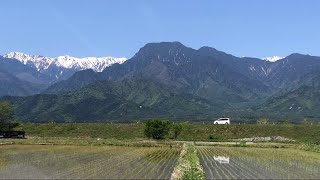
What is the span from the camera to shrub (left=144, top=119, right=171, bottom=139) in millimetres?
116125

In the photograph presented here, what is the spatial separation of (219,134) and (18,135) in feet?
187

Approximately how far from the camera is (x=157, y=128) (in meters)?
116

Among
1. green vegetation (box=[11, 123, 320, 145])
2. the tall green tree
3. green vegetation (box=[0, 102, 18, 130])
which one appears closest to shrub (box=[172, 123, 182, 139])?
green vegetation (box=[11, 123, 320, 145])

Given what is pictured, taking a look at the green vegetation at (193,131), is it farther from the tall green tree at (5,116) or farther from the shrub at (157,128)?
the shrub at (157,128)

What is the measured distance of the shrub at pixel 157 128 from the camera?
11612 centimetres

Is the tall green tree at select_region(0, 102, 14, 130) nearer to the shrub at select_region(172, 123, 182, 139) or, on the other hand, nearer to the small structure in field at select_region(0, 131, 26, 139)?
the small structure in field at select_region(0, 131, 26, 139)

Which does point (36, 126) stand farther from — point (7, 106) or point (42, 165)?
point (42, 165)

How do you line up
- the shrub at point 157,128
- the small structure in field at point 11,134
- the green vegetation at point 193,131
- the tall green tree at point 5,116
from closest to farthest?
the small structure in field at point 11,134
the shrub at point 157,128
the tall green tree at point 5,116
the green vegetation at point 193,131

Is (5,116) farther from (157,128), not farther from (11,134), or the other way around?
(157,128)

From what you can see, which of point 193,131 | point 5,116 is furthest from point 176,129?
point 5,116

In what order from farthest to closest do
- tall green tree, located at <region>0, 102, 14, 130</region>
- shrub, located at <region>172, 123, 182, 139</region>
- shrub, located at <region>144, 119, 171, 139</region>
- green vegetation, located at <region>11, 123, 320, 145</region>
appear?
green vegetation, located at <region>11, 123, 320, 145</region>
tall green tree, located at <region>0, 102, 14, 130</region>
shrub, located at <region>172, 123, 182, 139</region>
shrub, located at <region>144, 119, 171, 139</region>

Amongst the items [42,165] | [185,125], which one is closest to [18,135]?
[185,125]

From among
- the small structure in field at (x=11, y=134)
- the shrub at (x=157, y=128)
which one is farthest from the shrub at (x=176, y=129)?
the small structure in field at (x=11, y=134)

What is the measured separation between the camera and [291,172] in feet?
145
